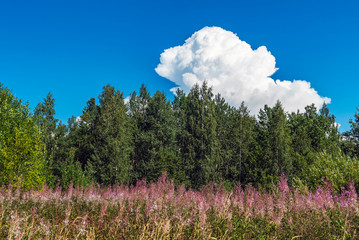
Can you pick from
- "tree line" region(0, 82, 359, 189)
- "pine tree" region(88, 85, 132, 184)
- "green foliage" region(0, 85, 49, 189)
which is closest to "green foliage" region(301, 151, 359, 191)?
"tree line" region(0, 82, 359, 189)

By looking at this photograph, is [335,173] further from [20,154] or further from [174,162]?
[174,162]

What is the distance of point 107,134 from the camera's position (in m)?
32.7

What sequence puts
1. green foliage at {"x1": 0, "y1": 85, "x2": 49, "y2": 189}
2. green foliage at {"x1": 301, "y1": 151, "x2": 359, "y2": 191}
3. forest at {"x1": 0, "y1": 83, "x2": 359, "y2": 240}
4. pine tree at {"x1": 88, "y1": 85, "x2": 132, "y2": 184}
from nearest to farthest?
forest at {"x1": 0, "y1": 83, "x2": 359, "y2": 240}
green foliage at {"x1": 301, "y1": 151, "x2": 359, "y2": 191}
green foliage at {"x1": 0, "y1": 85, "x2": 49, "y2": 189}
pine tree at {"x1": 88, "y1": 85, "x2": 132, "y2": 184}

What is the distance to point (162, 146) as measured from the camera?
3631 centimetres

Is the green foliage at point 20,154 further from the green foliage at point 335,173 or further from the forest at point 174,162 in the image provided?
the green foliage at point 335,173

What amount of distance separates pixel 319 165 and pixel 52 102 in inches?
1464

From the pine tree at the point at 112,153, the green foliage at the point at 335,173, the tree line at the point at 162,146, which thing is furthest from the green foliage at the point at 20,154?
the green foliage at the point at 335,173

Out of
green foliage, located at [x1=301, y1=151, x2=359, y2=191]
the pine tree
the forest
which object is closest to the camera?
the forest

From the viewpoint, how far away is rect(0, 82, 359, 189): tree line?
18.0 meters

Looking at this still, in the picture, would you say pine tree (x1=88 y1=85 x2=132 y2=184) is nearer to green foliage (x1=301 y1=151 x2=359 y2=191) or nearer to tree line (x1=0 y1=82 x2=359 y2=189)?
tree line (x1=0 y1=82 x2=359 y2=189)

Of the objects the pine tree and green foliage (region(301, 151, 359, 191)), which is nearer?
green foliage (region(301, 151, 359, 191))

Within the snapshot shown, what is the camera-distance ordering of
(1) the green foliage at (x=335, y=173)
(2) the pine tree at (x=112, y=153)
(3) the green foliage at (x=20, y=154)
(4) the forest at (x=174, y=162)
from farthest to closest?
1. (2) the pine tree at (x=112, y=153)
2. (3) the green foliage at (x=20, y=154)
3. (1) the green foliage at (x=335, y=173)
4. (4) the forest at (x=174, y=162)

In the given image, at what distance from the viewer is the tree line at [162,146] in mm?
18016

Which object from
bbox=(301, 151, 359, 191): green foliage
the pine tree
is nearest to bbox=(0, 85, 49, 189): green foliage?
the pine tree
